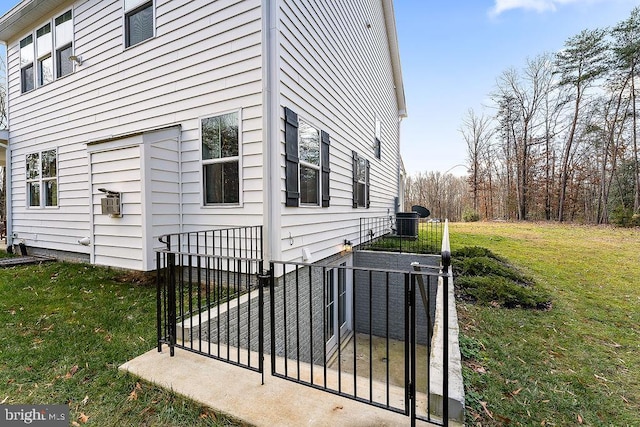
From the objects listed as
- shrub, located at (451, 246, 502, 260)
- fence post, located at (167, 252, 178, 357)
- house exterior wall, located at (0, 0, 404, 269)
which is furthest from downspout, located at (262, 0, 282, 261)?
shrub, located at (451, 246, 502, 260)

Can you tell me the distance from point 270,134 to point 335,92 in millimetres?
2844

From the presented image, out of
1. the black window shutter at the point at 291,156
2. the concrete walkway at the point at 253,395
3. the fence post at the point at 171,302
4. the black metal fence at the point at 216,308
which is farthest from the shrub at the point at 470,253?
the fence post at the point at 171,302

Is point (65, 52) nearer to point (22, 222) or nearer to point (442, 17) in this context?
point (22, 222)

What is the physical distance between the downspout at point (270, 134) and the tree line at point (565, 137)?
19.4 metres

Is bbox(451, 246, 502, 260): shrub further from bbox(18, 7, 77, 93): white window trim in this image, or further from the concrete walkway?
bbox(18, 7, 77, 93): white window trim

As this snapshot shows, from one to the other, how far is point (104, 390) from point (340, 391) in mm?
1873

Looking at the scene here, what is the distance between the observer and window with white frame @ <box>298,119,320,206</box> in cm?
464

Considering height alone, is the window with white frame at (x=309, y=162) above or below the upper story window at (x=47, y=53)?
below

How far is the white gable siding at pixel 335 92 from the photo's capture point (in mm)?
4285

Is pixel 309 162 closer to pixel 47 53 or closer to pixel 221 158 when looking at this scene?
pixel 221 158

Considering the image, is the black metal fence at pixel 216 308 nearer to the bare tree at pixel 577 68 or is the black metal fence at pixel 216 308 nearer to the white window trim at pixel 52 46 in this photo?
the white window trim at pixel 52 46

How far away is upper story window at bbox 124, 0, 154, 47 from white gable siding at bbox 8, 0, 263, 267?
0.18 metres

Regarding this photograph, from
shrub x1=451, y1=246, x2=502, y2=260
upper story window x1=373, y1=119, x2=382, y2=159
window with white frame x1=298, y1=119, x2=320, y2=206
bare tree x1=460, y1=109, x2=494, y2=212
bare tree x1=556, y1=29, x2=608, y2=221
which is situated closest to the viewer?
window with white frame x1=298, y1=119, x2=320, y2=206

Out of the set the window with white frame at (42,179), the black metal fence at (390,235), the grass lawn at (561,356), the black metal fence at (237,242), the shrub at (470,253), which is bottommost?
the grass lawn at (561,356)
